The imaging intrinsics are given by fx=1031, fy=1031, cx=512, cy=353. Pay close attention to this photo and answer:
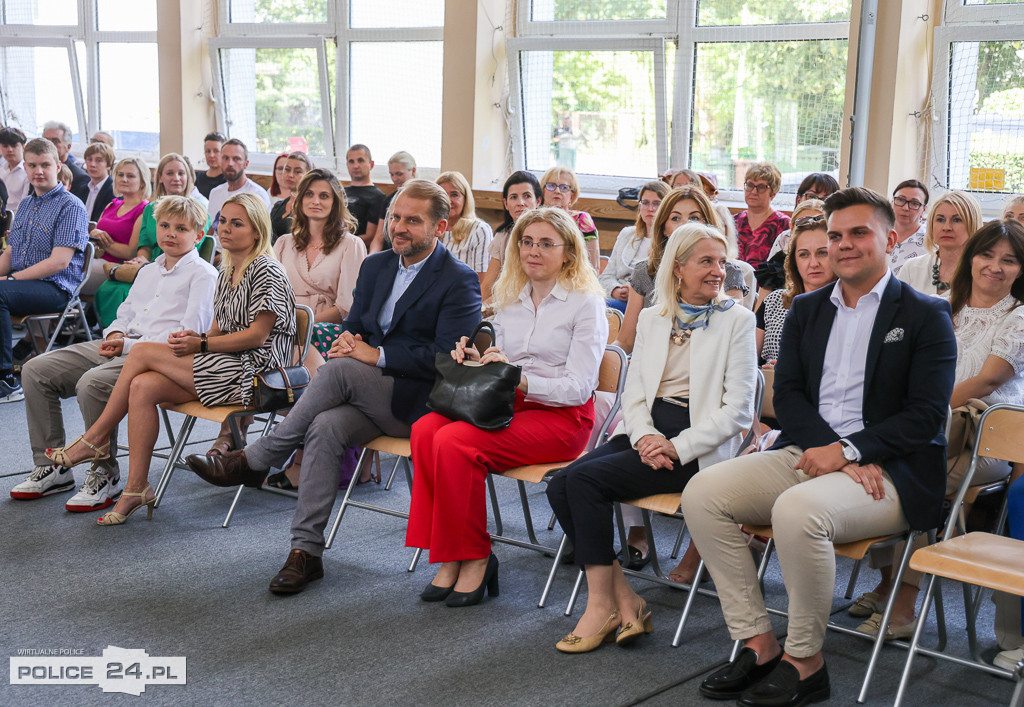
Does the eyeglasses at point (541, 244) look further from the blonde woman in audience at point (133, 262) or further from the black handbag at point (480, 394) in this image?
the blonde woman in audience at point (133, 262)

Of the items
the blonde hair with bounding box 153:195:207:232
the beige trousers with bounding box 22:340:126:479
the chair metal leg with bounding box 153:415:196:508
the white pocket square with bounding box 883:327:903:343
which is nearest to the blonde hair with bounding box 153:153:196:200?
the blonde hair with bounding box 153:195:207:232

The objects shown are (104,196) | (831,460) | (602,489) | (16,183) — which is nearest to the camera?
(831,460)

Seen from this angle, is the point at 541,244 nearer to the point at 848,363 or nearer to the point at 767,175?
the point at 848,363

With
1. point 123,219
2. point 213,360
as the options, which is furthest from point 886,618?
point 123,219

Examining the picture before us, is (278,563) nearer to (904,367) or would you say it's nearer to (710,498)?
(710,498)

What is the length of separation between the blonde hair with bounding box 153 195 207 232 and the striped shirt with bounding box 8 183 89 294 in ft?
7.89

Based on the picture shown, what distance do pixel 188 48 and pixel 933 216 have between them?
7.67 m

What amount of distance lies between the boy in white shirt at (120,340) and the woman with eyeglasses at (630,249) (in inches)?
85.8

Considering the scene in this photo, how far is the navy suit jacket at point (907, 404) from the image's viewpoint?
9.22ft

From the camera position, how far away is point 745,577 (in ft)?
9.36

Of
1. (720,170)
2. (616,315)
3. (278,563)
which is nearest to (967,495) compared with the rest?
(616,315)

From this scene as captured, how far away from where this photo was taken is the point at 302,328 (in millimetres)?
4406

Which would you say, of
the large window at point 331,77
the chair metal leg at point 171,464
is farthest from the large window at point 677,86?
the chair metal leg at point 171,464

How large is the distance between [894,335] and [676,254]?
2.48 feet
